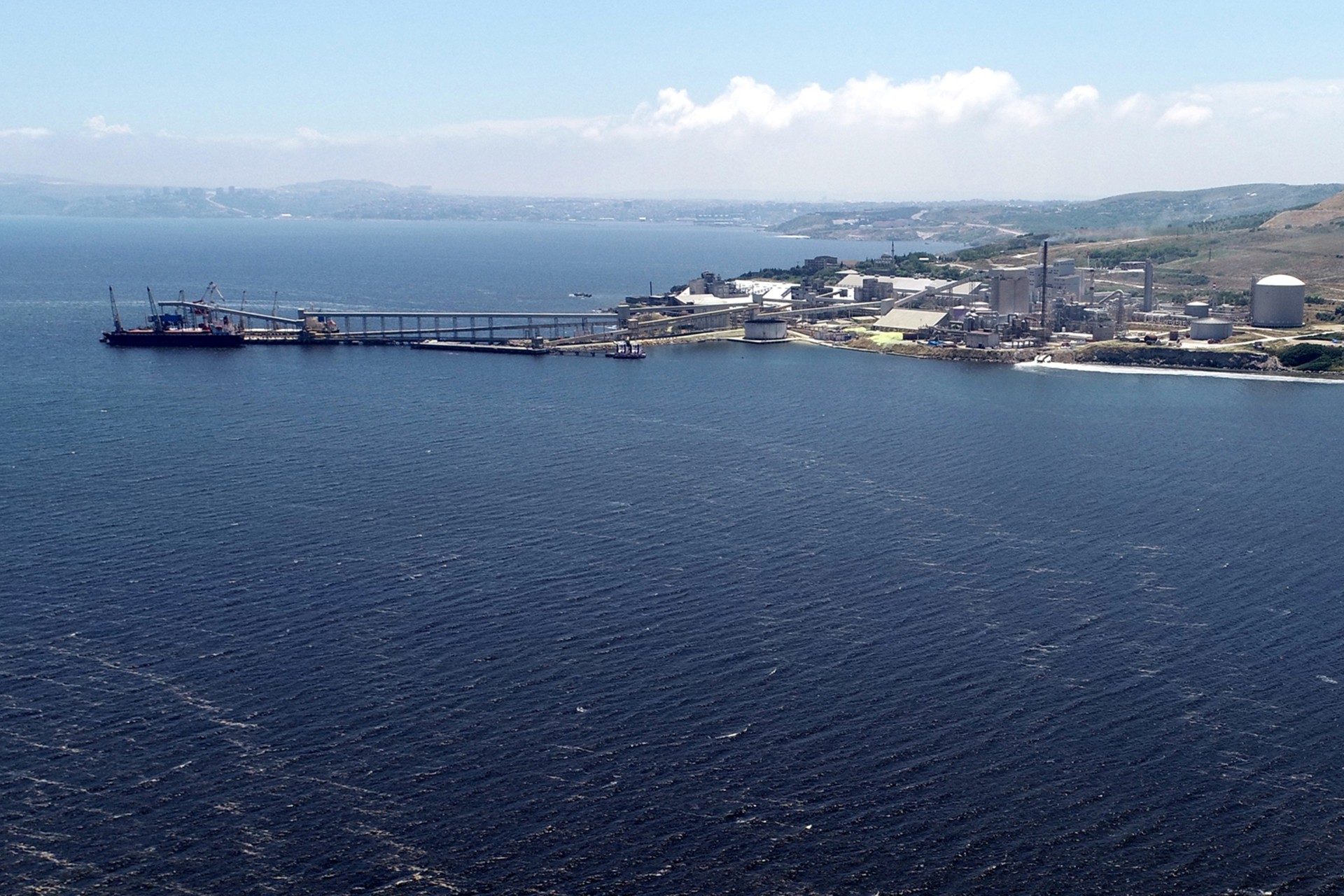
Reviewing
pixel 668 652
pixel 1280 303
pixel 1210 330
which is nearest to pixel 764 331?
pixel 1210 330

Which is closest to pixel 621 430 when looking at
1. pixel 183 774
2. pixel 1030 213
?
pixel 183 774

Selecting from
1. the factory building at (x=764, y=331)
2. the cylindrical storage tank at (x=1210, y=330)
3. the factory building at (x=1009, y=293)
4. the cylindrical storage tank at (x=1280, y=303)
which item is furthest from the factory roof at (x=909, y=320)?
the cylindrical storage tank at (x=1280, y=303)

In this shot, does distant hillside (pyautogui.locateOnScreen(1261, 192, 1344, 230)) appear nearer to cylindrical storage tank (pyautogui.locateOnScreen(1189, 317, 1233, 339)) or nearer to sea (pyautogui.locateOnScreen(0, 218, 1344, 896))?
cylindrical storage tank (pyautogui.locateOnScreen(1189, 317, 1233, 339))

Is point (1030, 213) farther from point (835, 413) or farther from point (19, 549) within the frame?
point (19, 549)

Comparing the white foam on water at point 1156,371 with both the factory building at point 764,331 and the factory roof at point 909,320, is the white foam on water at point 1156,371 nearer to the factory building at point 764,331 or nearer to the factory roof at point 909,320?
the factory roof at point 909,320

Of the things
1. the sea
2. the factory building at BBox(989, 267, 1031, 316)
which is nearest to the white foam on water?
the factory building at BBox(989, 267, 1031, 316)
